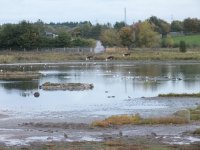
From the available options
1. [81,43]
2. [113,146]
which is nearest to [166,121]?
[113,146]

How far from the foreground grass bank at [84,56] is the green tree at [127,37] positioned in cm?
1115

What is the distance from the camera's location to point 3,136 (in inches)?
1330

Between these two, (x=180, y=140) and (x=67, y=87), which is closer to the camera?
(x=180, y=140)

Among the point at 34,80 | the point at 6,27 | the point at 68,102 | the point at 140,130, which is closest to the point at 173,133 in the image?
the point at 140,130

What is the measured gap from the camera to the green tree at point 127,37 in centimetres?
16362

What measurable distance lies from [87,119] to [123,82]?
1463 inches

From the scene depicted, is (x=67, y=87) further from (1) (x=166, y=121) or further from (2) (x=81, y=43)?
(2) (x=81, y=43)

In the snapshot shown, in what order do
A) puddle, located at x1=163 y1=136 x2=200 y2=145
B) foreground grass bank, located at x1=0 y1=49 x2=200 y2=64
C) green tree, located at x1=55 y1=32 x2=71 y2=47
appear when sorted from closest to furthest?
puddle, located at x1=163 y1=136 x2=200 y2=145, foreground grass bank, located at x1=0 y1=49 x2=200 y2=64, green tree, located at x1=55 y1=32 x2=71 y2=47

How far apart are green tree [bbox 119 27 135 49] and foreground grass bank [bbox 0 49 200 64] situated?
1115cm

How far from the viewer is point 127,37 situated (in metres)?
165

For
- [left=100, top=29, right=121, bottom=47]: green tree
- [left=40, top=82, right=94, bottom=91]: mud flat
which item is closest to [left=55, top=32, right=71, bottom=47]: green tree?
[left=100, top=29, right=121, bottom=47]: green tree

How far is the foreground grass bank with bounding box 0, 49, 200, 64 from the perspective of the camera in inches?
5517

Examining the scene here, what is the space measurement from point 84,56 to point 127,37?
22340 millimetres

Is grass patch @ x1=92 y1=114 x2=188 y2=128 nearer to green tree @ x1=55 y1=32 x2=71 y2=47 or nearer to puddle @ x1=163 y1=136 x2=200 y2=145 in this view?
puddle @ x1=163 y1=136 x2=200 y2=145
